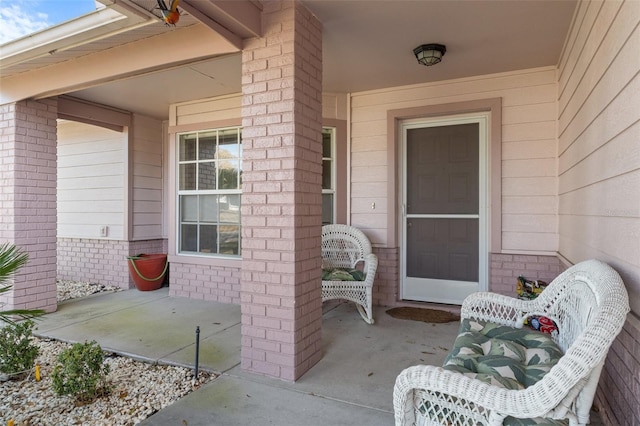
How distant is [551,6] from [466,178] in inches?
73.0

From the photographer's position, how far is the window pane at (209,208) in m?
4.91

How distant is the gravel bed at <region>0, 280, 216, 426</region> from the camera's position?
2.14 m

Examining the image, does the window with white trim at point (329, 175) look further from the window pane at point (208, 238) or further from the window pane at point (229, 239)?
the window pane at point (208, 238)

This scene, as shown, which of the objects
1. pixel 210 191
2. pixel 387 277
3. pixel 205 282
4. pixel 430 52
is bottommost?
pixel 205 282

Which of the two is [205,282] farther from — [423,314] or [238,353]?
[423,314]

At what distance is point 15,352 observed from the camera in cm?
261

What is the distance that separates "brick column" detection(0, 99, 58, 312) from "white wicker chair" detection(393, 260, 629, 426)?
4.44 meters

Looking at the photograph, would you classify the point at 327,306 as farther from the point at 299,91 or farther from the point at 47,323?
the point at 47,323

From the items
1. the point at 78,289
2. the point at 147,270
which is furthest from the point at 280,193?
the point at 78,289

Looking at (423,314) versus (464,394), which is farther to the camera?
(423,314)

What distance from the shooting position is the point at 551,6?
262 cm

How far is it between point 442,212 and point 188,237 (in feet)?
10.8

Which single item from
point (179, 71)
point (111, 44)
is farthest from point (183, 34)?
point (179, 71)

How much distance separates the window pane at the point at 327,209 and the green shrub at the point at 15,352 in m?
2.95
